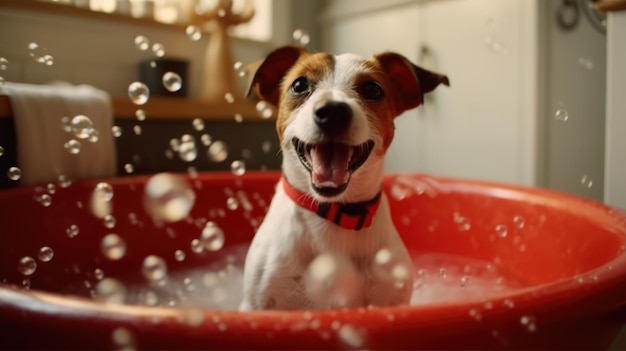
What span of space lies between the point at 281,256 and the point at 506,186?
2.91 feet

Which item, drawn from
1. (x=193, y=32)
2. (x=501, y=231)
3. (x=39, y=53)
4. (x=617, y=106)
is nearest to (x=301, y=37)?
(x=193, y=32)

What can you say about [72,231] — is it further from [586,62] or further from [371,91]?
[586,62]

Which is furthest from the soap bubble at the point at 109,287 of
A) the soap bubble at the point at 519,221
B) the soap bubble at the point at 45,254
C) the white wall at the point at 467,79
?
the white wall at the point at 467,79

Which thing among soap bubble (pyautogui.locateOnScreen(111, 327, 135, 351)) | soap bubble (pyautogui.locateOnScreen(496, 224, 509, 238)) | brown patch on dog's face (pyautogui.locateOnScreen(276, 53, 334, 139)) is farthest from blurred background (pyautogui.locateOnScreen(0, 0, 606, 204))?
soap bubble (pyautogui.locateOnScreen(111, 327, 135, 351))

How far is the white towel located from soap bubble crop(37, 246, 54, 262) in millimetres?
270

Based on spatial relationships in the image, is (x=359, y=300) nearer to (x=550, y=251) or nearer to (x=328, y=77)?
(x=328, y=77)

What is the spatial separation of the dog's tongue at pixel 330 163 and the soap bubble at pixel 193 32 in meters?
1.55

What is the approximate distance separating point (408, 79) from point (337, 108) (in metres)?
0.31

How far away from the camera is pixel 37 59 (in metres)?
1.93

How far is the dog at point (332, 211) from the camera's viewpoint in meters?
0.92

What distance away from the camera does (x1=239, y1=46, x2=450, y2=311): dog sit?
0.92 meters

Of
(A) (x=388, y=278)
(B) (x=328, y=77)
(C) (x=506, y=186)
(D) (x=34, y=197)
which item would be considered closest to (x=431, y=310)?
(A) (x=388, y=278)

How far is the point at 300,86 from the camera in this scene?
1.03m

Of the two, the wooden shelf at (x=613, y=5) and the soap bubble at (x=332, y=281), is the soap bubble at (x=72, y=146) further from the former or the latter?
the wooden shelf at (x=613, y=5)
